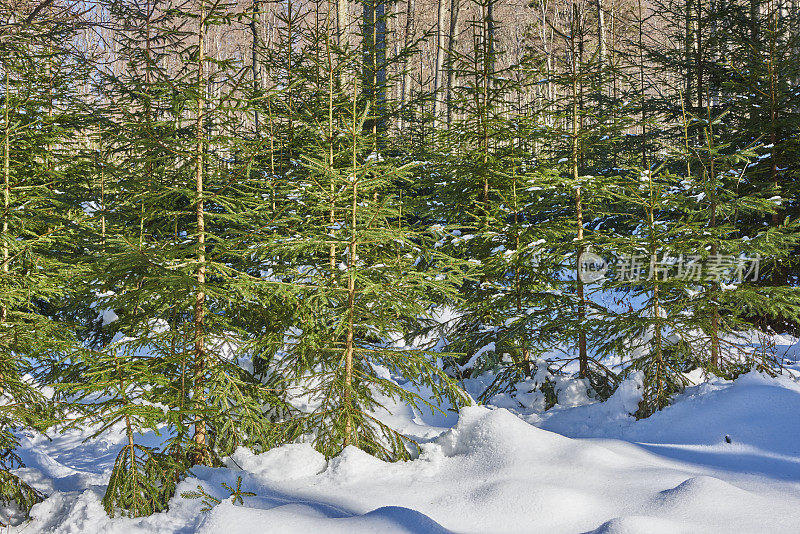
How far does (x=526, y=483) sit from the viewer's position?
3.79 m

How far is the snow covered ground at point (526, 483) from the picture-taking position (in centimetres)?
324

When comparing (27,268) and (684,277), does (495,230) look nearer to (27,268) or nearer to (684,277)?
(684,277)

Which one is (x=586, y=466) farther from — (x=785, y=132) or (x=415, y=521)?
(x=785, y=132)

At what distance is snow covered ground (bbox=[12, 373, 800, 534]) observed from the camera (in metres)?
3.24

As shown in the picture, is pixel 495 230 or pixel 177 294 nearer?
pixel 177 294

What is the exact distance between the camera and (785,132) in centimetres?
857

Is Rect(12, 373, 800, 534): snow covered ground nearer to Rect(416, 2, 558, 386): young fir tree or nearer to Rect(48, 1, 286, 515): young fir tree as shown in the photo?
Rect(48, 1, 286, 515): young fir tree

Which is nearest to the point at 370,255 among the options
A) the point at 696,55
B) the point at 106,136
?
→ the point at 106,136
